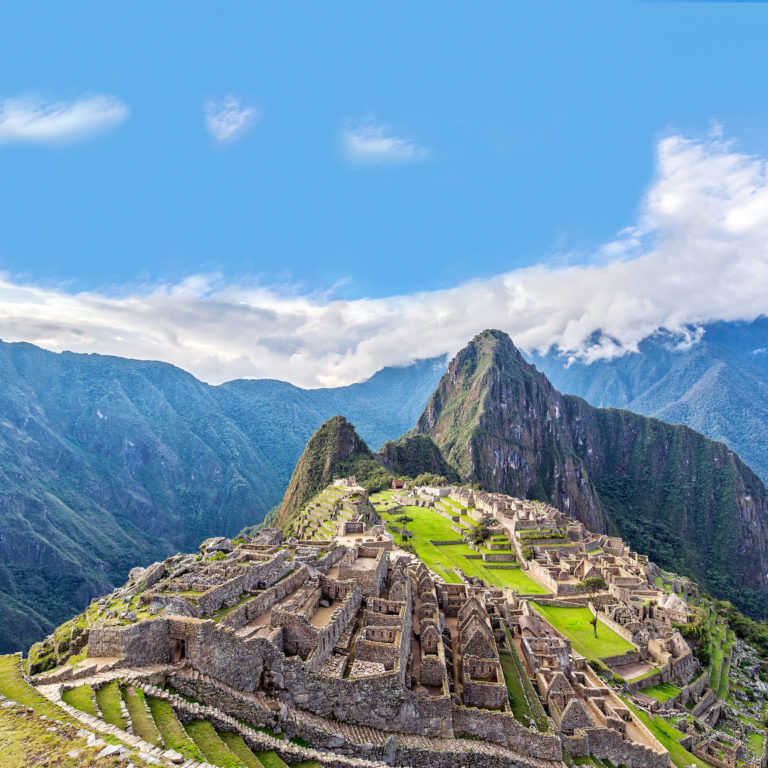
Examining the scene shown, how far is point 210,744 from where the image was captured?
1118cm

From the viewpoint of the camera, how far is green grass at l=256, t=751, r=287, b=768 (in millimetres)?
12008

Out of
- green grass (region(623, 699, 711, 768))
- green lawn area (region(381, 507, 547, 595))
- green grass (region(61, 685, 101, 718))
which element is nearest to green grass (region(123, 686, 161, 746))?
green grass (region(61, 685, 101, 718))

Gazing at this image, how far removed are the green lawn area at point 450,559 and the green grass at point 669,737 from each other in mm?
15338

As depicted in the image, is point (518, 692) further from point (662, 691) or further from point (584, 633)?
point (584, 633)

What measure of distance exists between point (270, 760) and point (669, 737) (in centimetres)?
2202

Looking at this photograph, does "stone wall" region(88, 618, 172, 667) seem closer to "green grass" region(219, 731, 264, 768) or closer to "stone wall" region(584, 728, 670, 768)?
"green grass" region(219, 731, 264, 768)

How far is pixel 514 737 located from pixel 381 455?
112772 millimetres

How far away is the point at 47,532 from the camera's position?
12025 centimetres

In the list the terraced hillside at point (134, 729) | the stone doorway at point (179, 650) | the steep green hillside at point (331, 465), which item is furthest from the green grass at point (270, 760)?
the steep green hillside at point (331, 465)

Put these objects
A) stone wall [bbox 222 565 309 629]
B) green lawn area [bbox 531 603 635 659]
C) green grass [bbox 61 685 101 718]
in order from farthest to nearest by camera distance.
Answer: green lawn area [bbox 531 603 635 659]
stone wall [bbox 222 565 309 629]
green grass [bbox 61 685 101 718]

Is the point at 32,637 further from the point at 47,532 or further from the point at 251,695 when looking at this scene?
the point at 251,695

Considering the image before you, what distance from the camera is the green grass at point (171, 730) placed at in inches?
405

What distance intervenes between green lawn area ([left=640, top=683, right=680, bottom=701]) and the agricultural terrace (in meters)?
11.6

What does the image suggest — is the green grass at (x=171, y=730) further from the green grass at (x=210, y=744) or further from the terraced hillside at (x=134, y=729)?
the green grass at (x=210, y=744)
